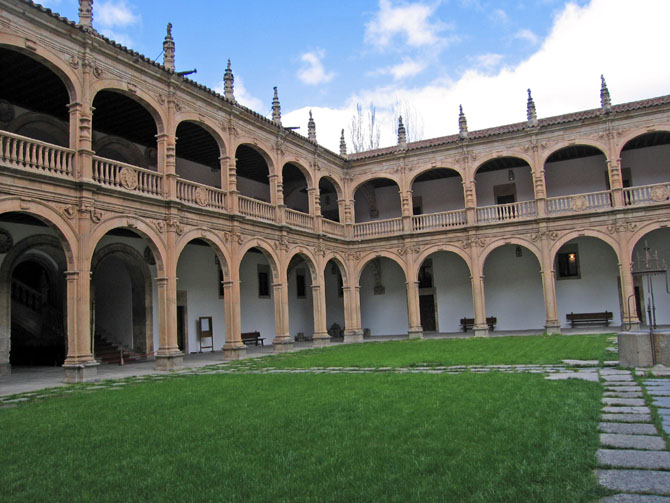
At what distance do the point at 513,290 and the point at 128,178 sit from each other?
730 inches

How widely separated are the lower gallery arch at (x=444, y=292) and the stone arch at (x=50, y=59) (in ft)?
61.0

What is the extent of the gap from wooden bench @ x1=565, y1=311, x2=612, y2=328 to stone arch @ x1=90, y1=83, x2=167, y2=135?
19.1 metres

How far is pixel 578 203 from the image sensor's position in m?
22.6

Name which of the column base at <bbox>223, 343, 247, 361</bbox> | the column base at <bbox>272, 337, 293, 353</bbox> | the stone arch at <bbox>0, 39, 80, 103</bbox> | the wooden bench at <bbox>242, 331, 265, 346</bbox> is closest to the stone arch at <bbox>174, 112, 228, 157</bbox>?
the stone arch at <bbox>0, 39, 80, 103</bbox>

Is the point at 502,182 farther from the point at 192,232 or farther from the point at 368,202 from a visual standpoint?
the point at 192,232

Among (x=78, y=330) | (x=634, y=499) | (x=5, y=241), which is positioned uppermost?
(x=5, y=241)

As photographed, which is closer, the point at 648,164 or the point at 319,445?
the point at 319,445

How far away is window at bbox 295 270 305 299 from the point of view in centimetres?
2836

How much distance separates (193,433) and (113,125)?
13968 mm

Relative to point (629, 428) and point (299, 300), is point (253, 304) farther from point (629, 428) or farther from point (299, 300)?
point (629, 428)

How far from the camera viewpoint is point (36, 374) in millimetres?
14781

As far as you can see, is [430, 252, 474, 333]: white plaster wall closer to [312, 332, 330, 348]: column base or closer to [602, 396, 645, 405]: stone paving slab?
[312, 332, 330, 348]: column base

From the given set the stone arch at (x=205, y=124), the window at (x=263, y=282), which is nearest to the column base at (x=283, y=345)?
the window at (x=263, y=282)

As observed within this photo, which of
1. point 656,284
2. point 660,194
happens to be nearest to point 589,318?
point 656,284
